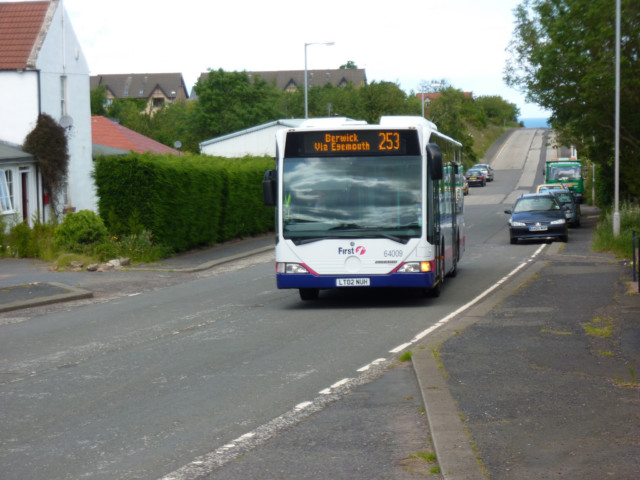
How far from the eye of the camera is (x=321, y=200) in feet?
50.5

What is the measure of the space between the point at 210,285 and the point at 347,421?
13.4 m

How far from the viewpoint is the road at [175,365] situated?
706cm

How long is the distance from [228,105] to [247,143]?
27.8 meters

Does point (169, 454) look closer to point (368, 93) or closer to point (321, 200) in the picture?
point (321, 200)

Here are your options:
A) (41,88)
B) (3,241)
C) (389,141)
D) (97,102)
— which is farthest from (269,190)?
(97,102)

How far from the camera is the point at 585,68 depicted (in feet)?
120

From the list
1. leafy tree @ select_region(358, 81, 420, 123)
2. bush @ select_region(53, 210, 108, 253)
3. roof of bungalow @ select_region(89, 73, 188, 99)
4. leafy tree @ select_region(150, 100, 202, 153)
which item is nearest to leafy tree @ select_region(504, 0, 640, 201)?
bush @ select_region(53, 210, 108, 253)

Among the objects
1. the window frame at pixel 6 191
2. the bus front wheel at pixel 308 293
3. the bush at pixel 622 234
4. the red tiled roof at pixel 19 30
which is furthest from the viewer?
the red tiled roof at pixel 19 30

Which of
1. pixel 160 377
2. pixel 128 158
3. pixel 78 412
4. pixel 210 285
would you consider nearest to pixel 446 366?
pixel 160 377

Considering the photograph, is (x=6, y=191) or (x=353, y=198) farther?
(x=6, y=191)

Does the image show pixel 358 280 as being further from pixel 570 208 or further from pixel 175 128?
pixel 175 128

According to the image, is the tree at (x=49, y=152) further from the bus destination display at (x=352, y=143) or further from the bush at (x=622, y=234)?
the bus destination display at (x=352, y=143)

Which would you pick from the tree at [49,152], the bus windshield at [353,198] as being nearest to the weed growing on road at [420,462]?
the bus windshield at [353,198]

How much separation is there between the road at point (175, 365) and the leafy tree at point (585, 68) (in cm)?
1759
